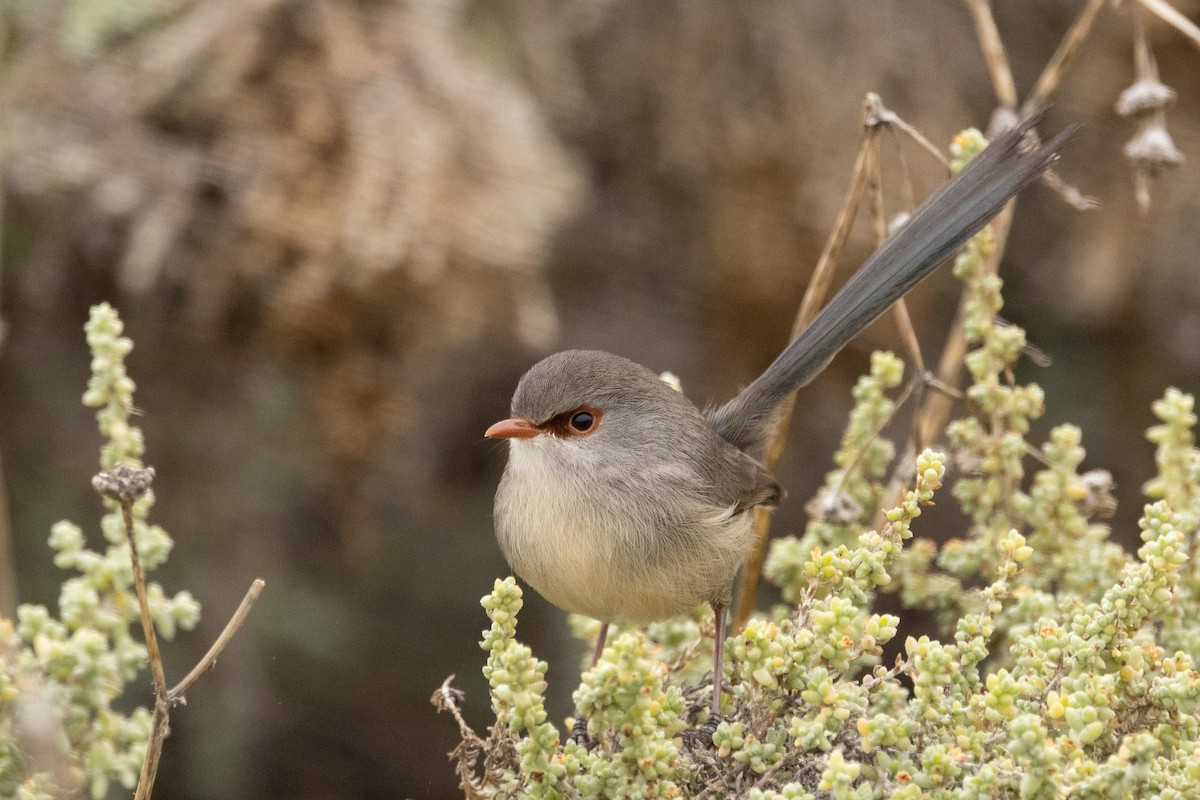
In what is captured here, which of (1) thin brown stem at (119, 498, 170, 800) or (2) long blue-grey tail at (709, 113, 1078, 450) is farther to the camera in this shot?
(2) long blue-grey tail at (709, 113, 1078, 450)

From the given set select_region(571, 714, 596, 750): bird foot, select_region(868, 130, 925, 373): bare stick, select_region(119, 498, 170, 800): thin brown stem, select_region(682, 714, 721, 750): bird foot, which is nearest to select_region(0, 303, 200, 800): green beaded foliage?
select_region(119, 498, 170, 800): thin brown stem

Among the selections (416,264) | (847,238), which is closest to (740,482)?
(847,238)

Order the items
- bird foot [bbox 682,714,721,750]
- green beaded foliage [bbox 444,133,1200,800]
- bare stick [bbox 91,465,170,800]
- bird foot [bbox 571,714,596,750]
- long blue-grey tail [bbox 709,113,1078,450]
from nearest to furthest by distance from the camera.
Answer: green beaded foliage [bbox 444,133,1200,800] → bare stick [bbox 91,465,170,800] → bird foot [bbox 682,714,721,750] → bird foot [bbox 571,714,596,750] → long blue-grey tail [bbox 709,113,1078,450]

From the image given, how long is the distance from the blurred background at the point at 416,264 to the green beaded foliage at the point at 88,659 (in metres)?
1.74

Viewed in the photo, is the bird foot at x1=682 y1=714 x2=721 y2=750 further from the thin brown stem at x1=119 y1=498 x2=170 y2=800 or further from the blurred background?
the blurred background

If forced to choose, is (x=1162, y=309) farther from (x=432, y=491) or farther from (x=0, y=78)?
(x=0, y=78)

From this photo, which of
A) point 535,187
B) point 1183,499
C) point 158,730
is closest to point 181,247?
point 535,187

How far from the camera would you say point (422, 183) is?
12.8 feet

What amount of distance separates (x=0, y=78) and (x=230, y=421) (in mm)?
1380

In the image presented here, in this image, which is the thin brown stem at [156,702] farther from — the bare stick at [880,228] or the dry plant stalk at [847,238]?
the bare stick at [880,228]

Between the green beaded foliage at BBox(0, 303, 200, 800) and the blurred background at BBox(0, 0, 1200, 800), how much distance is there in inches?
68.4

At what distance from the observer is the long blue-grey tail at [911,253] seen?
2.61 m

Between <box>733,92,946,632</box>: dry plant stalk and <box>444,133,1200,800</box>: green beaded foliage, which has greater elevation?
<box>733,92,946,632</box>: dry plant stalk

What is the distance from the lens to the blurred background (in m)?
3.97
